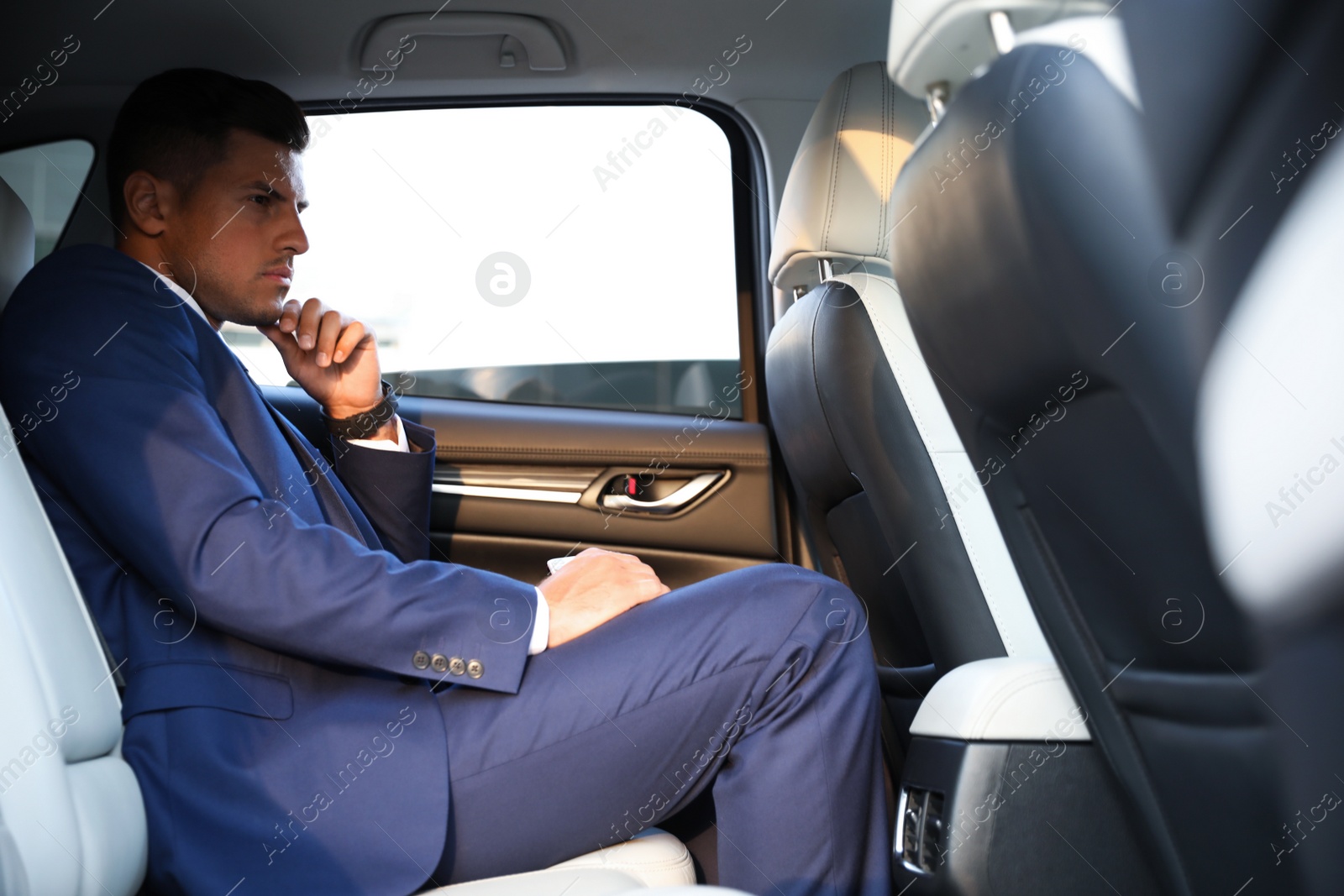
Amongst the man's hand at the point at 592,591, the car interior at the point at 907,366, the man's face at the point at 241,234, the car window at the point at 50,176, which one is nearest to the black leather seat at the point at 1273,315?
the car interior at the point at 907,366

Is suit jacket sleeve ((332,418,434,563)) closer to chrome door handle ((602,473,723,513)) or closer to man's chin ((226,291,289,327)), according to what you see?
man's chin ((226,291,289,327))

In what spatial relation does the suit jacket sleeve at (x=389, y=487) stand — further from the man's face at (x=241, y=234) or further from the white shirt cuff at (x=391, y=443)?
the man's face at (x=241, y=234)

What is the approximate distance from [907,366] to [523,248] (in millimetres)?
987

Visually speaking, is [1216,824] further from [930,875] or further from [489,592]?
[489,592]

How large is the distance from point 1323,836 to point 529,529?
1482 mm

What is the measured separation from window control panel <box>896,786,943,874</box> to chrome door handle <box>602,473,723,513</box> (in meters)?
0.96

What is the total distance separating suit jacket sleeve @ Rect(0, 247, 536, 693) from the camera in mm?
989

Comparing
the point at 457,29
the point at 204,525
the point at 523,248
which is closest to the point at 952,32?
the point at 204,525

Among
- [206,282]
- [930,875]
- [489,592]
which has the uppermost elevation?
[206,282]

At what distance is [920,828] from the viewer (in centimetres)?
108

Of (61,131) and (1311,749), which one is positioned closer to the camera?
(1311,749)

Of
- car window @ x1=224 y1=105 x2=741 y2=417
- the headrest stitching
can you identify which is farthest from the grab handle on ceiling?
the headrest stitching

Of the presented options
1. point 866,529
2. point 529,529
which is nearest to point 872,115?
point 866,529

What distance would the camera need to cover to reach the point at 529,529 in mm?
2004
